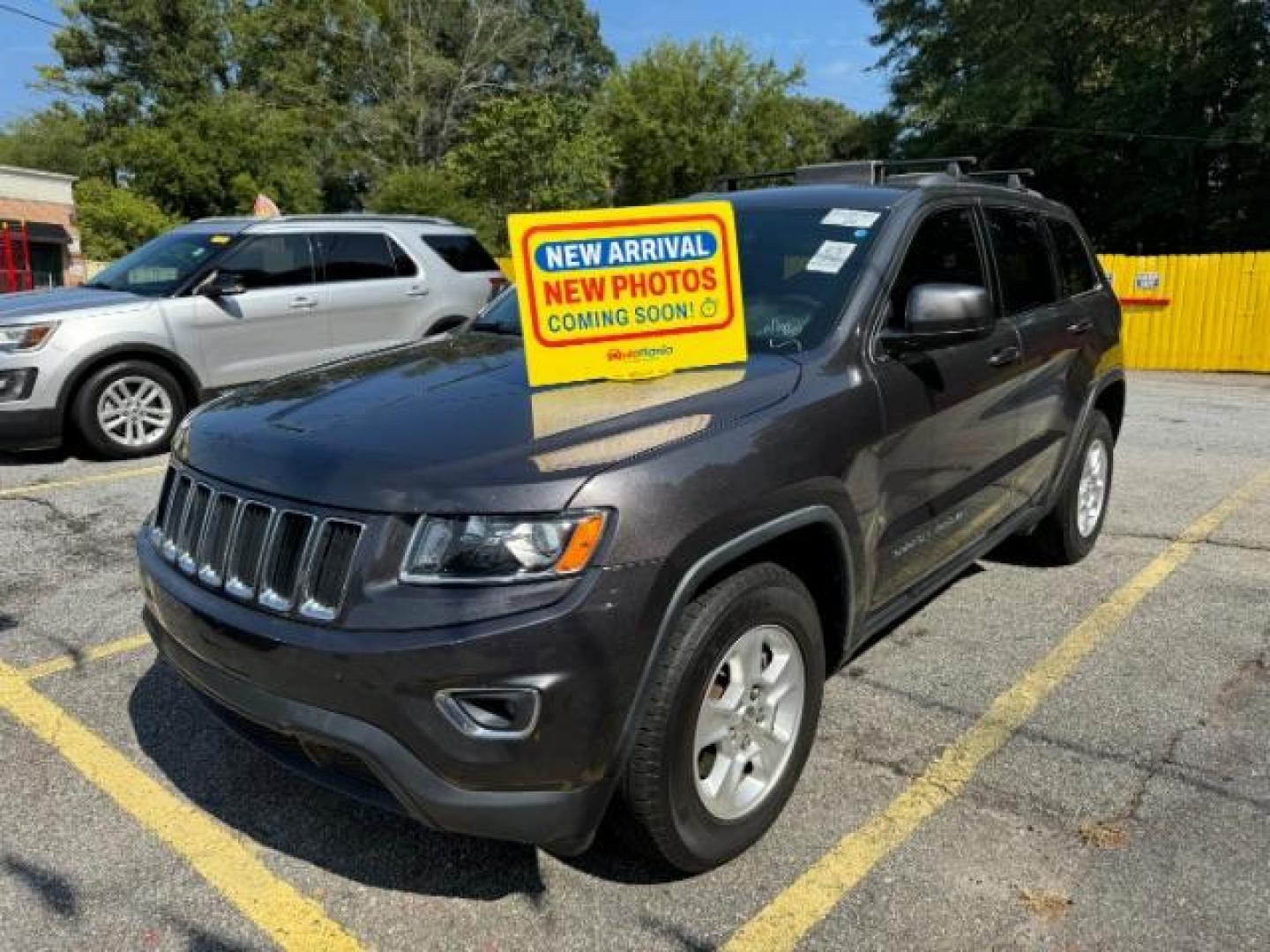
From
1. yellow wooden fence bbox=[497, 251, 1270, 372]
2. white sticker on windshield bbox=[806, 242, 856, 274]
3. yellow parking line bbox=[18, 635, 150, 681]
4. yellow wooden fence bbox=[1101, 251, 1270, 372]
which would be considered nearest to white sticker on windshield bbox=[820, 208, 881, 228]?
white sticker on windshield bbox=[806, 242, 856, 274]

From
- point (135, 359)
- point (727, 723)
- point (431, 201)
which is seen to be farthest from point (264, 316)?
point (431, 201)

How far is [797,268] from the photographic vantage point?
3.38 m

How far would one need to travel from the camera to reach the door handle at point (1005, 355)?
376cm

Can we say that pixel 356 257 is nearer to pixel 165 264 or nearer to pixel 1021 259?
pixel 165 264

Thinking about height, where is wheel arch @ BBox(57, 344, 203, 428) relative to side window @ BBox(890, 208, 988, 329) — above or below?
below

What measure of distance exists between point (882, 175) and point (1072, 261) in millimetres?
1244

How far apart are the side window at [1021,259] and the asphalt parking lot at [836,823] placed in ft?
4.43

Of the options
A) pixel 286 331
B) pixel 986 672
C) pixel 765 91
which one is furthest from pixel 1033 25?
pixel 986 672

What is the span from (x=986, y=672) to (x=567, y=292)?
218 centimetres

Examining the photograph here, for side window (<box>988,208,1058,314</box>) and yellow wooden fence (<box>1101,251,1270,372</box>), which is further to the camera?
yellow wooden fence (<box>1101,251,1270,372</box>)

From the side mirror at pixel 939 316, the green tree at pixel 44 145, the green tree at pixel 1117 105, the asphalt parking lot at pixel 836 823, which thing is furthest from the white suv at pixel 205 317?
the green tree at pixel 44 145

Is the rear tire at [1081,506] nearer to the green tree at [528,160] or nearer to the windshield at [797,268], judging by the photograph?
the windshield at [797,268]

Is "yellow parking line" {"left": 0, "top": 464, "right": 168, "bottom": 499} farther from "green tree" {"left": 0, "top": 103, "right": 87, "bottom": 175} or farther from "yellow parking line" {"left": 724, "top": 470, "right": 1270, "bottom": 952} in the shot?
"green tree" {"left": 0, "top": 103, "right": 87, "bottom": 175}

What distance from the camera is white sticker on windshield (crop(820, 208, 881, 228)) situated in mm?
3459
